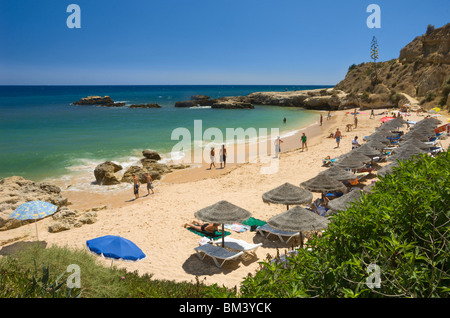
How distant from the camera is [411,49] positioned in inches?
2377

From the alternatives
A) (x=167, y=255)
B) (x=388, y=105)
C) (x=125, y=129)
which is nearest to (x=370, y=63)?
(x=388, y=105)

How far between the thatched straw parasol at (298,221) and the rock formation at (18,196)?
440 inches

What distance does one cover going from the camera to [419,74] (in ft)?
167

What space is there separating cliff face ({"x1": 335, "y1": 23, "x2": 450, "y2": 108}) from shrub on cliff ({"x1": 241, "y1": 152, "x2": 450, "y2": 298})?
41014 mm

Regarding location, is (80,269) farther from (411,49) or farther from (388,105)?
(411,49)

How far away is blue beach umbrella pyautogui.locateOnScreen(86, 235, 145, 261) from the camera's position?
8664 millimetres

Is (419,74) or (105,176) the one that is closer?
(105,176)

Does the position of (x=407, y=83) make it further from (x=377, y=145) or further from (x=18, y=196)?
(x=18, y=196)

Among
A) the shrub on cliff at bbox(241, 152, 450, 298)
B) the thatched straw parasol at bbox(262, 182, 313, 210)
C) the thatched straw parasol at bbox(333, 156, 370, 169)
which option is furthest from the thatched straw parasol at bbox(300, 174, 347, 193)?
the shrub on cliff at bbox(241, 152, 450, 298)

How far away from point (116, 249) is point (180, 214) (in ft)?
13.3

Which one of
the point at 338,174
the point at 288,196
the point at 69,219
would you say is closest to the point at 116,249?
the point at 69,219
